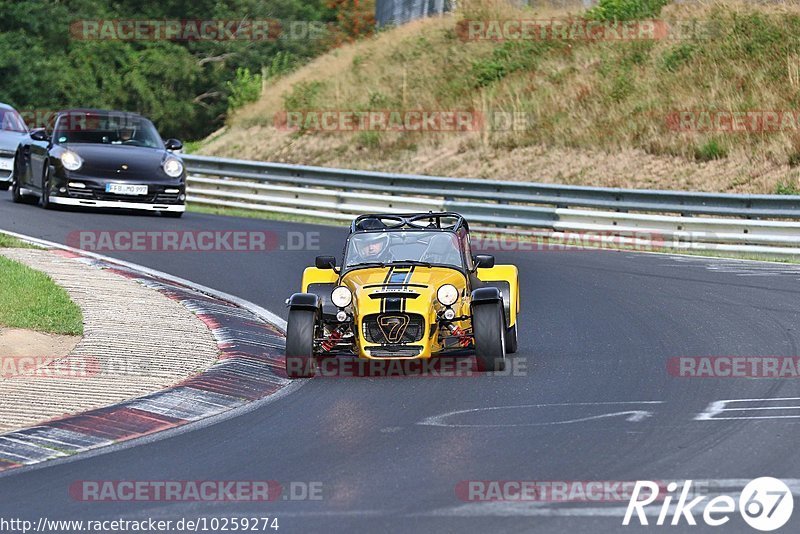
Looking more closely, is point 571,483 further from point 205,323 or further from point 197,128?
point 197,128

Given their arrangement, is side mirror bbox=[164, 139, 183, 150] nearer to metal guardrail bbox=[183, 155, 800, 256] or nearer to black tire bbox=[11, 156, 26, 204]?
black tire bbox=[11, 156, 26, 204]

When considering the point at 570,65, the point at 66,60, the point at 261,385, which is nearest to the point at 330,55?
the point at 570,65

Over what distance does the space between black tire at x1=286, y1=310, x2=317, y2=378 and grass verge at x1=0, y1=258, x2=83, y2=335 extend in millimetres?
2126

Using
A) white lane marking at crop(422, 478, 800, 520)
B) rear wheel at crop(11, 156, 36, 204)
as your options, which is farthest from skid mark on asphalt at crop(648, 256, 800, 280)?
rear wheel at crop(11, 156, 36, 204)

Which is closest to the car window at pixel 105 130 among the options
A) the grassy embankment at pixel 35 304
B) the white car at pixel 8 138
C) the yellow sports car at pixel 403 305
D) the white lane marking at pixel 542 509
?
the white car at pixel 8 138

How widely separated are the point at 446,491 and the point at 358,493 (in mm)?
444

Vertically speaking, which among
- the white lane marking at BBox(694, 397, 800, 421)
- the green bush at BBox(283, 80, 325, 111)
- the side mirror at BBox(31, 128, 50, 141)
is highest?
the green bush at BBox(283, 80, 325, 111)

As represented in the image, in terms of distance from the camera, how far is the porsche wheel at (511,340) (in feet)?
37.8

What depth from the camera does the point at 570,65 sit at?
3131 cm

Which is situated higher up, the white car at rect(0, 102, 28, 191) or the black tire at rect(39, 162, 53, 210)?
the white car at rect(0, 102, 28, 191)

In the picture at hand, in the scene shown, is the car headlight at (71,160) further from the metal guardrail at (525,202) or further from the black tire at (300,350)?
the black tire at (300,350)

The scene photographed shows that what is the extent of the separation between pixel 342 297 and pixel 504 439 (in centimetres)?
309

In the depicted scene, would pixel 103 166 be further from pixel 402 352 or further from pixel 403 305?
pixel 402 352

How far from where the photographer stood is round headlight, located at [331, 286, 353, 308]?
10.9m
